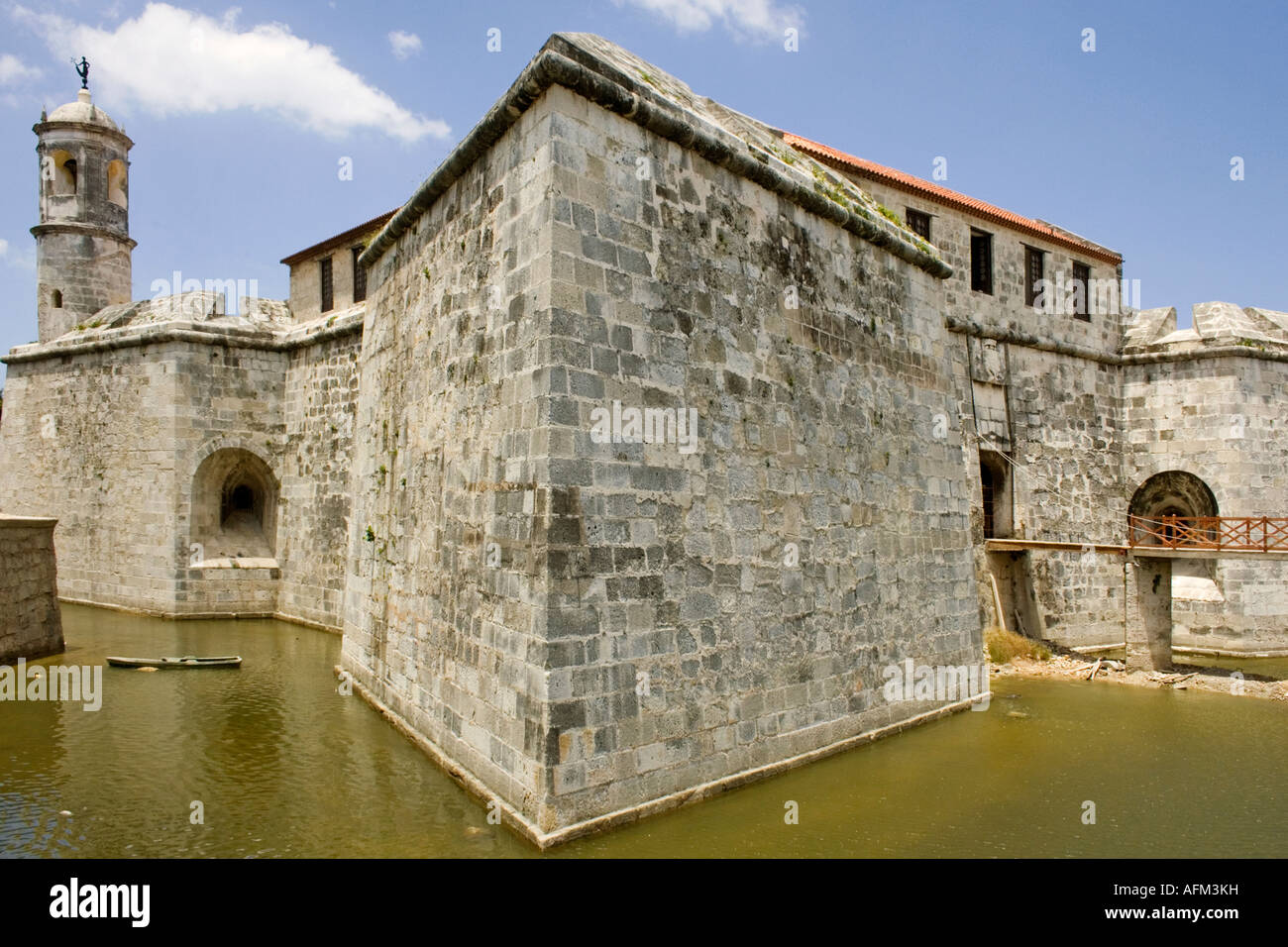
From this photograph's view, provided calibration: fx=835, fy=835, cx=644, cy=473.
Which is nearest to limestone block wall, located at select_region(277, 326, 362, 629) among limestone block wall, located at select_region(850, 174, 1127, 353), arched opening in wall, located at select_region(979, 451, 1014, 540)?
limestone block wall, located at select_region(850, 174, 1127, 353)

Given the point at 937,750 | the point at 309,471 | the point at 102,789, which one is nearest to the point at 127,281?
the point at 309,471

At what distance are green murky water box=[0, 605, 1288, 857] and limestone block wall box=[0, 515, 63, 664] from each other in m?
1.86

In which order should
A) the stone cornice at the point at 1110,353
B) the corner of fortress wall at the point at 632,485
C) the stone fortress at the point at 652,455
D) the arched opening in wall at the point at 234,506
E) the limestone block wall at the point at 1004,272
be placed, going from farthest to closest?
1. the arched opening in wall at the point at 234,506
2. the stone cornice at the point at 1110,353
3. the limestone block wall at the point at 1004,272
4. the stone fortress at the point at 652,455
5. the corner of fortress wall at the point at 632,485

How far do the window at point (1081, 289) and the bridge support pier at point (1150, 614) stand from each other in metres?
6.27

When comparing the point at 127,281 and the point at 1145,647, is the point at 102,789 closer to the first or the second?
the point at 1145,647

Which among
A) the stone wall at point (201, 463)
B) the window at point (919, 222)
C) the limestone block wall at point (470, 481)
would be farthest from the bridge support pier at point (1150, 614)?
the stone wall at point (201, 463)

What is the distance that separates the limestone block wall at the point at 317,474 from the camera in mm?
14984

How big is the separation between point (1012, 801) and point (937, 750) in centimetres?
146

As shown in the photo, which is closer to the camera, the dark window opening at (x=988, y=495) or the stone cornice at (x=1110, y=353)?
the stone cornice at (x=1110, y=353)

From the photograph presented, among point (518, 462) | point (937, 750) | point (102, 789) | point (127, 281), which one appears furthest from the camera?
point (127, 281)

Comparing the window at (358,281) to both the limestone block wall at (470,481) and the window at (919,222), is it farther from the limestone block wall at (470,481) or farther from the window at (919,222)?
the window at (919,222)

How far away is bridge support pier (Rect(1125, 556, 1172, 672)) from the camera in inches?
504

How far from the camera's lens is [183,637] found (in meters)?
13.4

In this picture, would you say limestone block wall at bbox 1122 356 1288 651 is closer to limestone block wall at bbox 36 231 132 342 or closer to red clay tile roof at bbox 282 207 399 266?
red clay tile roof at bbox 282 207 399 266
